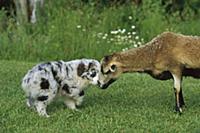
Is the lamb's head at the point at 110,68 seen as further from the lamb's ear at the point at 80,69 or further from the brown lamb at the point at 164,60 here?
the lamb's ear at the point at 80,69

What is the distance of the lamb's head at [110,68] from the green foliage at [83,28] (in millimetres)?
6387

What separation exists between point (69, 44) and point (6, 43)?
4.83ft

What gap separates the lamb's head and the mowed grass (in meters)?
0.42

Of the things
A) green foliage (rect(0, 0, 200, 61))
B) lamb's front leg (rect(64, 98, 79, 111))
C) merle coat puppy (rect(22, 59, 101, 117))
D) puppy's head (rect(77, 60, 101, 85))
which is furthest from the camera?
green foliage (rect(0, 0, 200, 61))

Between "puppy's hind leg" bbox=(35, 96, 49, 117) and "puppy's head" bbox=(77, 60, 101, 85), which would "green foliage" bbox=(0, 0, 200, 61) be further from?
"puppy's hind leg" bbox=(35, 96, 49, 117)

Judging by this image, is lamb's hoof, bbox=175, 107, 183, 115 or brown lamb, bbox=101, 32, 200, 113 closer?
brown lamb, bbox=101, 32, 200, 113

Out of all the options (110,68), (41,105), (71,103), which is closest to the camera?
(41,105)

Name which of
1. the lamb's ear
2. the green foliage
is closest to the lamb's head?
the lamb's ear

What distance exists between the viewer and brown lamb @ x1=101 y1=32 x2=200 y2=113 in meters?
8.23

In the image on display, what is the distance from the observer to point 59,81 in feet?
26.7

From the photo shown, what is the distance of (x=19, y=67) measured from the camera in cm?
1255

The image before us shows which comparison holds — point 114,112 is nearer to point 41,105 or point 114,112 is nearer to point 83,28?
point 41,105

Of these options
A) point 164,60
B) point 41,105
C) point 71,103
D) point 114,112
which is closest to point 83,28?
point 71,103

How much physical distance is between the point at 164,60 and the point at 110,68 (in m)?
0.70
